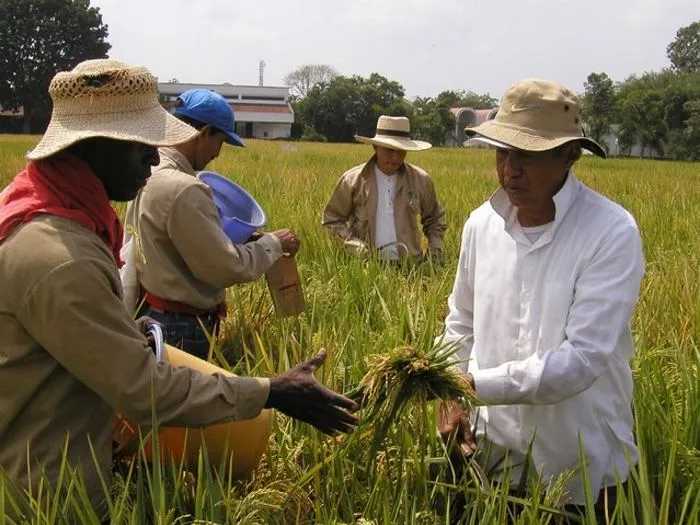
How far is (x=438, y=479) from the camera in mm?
1824

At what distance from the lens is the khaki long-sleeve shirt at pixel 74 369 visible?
1.42 m

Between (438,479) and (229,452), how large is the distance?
478mm

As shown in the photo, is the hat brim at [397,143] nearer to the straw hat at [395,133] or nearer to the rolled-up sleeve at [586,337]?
the straw hat at [395,133]

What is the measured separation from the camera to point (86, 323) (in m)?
1.43

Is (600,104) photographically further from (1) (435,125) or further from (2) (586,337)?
(2) (586,337)

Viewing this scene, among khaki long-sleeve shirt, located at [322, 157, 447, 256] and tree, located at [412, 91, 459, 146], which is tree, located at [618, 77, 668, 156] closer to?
tree, located at [412, 91, 459, 146]

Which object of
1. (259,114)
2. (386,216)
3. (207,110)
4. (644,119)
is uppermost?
(207,110)

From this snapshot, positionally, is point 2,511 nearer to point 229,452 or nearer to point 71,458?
point 71,458

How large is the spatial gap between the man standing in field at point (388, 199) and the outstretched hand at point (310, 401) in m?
2.68

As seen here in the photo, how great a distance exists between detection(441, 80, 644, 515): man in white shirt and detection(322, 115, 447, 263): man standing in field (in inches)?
98.1

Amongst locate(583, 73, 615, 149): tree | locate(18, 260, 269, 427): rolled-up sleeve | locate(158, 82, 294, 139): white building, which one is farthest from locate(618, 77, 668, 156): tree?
locate(18, 260, 269, 427): rolled-up sleeve

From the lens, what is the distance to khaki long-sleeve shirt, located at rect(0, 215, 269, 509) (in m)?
1.42

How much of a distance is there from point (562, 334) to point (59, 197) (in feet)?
3.48

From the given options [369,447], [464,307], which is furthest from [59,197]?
[464,307]
